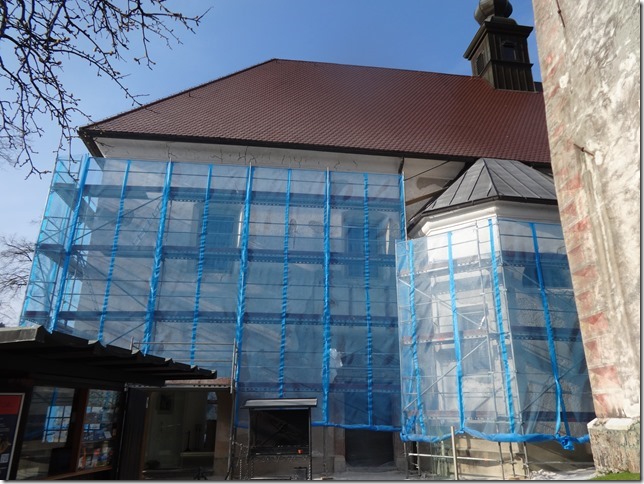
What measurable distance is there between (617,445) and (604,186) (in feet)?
8.08

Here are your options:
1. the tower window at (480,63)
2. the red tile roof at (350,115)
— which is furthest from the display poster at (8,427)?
the tower window at (480,63)

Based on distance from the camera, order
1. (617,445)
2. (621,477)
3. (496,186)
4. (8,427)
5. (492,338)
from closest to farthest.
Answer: (621,477), (617,445), (8,427), (492,338), (496,186)

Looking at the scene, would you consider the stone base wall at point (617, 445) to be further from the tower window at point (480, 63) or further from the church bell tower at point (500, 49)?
the tower window at point (480, 63)

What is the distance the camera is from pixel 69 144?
4.68 metres

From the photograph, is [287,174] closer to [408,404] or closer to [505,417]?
[408,404]

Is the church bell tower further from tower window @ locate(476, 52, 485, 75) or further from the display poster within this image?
the display poster

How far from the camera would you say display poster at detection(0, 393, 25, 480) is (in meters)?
4.38

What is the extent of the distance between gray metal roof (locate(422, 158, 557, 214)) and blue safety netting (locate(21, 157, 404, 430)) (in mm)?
1612

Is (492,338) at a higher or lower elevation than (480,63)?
lower

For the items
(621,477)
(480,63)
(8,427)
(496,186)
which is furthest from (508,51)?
(8,427)

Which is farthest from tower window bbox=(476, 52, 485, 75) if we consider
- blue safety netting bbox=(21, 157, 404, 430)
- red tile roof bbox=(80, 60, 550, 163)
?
blue safety netting bbox=(21, 157, 404, 430)

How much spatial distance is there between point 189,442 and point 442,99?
52.1 ft

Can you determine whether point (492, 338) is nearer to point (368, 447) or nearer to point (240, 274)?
point (368, 447)

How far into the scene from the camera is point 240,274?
484 inches
